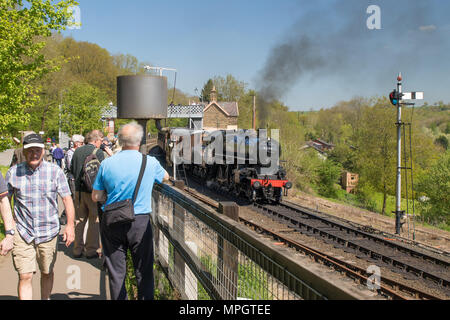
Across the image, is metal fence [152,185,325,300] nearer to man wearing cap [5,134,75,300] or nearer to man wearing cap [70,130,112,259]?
man wearing cap [70,130,112,259]

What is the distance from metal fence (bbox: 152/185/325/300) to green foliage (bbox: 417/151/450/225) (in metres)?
30.2

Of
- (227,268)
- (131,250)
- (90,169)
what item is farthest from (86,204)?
(227,268)

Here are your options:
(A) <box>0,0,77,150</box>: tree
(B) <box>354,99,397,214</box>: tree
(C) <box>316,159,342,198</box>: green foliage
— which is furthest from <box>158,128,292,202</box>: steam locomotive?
(C) <box>316,159,342,198</box>: green foliage

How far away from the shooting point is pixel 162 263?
530 cm

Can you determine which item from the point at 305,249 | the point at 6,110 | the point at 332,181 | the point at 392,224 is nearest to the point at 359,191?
the point at 332,181

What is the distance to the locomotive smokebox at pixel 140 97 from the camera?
6086 mm

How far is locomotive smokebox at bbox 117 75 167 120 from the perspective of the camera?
6.09 metres

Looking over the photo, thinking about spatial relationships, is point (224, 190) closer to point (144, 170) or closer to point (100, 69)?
point (144, 170)

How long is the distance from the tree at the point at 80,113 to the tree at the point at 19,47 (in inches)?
631

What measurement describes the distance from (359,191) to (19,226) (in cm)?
3584

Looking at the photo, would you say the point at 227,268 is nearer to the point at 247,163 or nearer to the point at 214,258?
the point at 214,258

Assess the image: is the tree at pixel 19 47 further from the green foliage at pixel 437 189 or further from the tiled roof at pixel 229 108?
the tiled roof at pixel 229 108

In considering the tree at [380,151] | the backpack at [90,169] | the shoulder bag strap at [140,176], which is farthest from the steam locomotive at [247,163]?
the tree at [380,151]

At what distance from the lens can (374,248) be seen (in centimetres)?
1150
